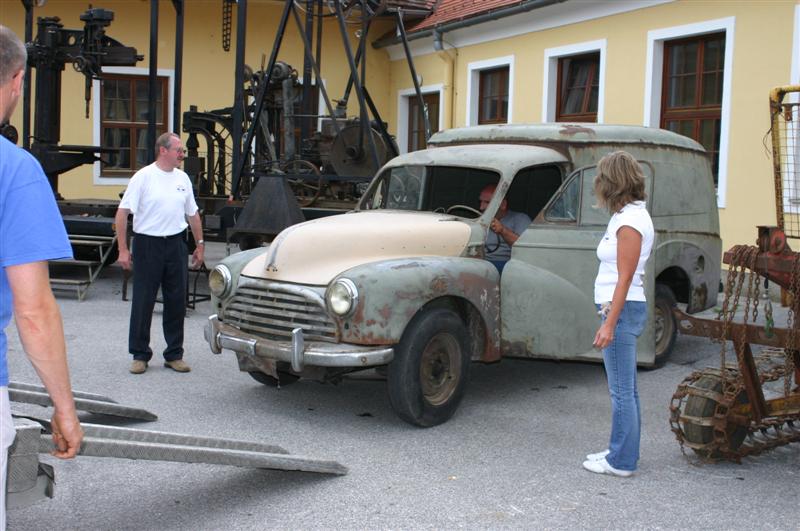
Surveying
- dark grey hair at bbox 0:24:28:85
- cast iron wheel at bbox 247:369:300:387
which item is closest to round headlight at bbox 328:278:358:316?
cast iron wheel at bbox 247:369:300:387

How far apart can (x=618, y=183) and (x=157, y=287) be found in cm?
390

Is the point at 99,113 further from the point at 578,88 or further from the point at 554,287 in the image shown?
the point at 554,287

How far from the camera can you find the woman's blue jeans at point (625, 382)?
4844mm

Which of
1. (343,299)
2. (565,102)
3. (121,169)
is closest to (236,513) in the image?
(343,299)

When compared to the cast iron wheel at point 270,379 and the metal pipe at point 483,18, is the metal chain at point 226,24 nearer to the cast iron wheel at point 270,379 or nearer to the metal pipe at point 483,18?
the metal pipe at point 483,18

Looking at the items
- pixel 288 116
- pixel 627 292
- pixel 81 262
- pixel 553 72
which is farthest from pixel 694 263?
Answer: pixel 553 72

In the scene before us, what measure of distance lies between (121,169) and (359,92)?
12.0 metres

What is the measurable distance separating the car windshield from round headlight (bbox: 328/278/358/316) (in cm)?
171

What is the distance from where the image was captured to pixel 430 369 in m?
5.95

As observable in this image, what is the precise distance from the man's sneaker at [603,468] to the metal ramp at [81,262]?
7.05 meters

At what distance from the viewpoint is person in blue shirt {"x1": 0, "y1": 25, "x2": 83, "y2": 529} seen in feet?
8.43

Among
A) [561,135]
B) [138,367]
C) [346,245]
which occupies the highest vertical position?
[561,135]

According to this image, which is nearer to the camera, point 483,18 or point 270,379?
point 270,379

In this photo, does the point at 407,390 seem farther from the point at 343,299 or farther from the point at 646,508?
the point at 646,508
